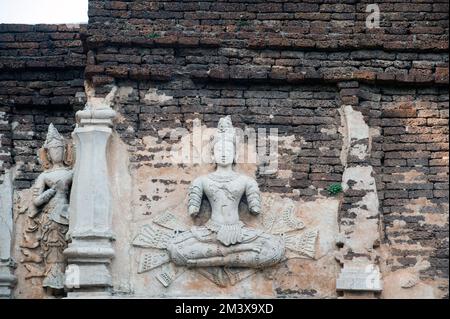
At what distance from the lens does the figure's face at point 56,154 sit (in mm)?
19172

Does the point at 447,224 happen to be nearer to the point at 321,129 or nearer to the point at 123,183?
the point at 321,129

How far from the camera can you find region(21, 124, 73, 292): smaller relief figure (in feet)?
62.1

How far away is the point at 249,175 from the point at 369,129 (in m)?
1.15

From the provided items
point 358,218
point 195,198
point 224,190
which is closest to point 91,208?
point 195,198

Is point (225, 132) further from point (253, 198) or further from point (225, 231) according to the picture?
point (225, 231)

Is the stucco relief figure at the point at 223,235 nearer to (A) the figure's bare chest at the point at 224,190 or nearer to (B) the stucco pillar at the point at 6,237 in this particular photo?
(A) the figure's bare chest at the point at 224,190

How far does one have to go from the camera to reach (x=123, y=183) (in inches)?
735

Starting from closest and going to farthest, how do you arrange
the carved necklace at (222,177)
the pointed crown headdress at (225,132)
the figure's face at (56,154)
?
the carved necklace at (222,177)
the pointed crown headdress at (225,132)
the figure's face at (56,154)

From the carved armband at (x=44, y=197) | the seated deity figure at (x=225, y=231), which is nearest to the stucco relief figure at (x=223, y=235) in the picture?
the seated deity figure at (x=225, y=231)

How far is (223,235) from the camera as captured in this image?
18281 mm

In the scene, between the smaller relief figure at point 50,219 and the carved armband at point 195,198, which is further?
the smaller relief figure at point 50,219

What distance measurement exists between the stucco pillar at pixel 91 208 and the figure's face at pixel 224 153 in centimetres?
97

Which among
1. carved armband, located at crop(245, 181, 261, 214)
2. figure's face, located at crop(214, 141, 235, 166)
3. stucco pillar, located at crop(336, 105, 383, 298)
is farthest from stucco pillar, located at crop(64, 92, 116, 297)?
stucco pillar, located at crop(336, 105, 383, 298)

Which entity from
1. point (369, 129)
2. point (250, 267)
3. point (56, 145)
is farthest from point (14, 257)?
point (369, 129)
